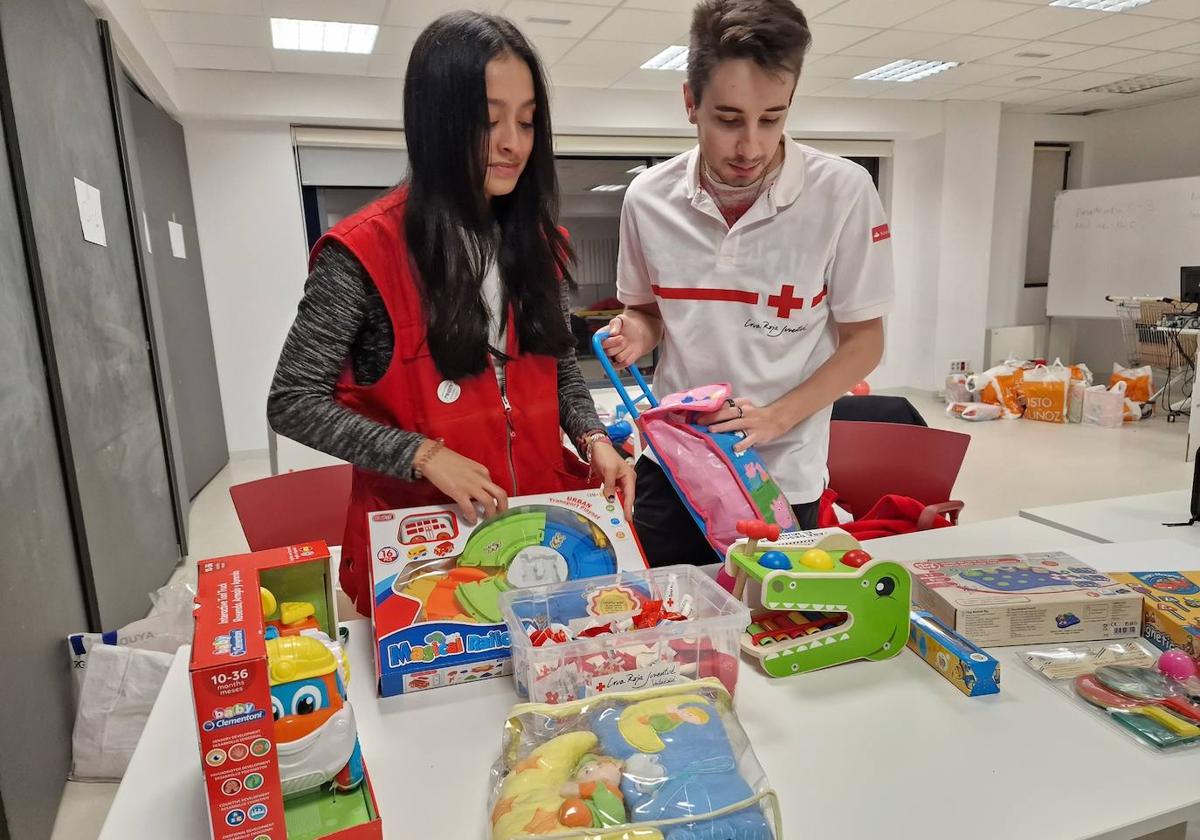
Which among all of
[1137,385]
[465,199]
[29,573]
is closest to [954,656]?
[465,199]

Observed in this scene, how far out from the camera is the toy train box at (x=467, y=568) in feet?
2.87

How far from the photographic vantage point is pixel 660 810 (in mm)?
585

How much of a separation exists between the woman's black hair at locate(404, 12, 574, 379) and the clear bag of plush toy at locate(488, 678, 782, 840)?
20.7 inches

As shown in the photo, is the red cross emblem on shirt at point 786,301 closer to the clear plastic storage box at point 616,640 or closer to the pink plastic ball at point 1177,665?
the clear plastic storage box at point 616,640

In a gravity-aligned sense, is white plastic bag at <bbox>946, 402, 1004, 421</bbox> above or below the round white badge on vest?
below

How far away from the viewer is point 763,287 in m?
1.31

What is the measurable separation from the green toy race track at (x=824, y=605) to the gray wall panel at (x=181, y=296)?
11.3 feet

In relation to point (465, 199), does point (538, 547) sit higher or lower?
lower

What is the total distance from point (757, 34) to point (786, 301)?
1.39 ft

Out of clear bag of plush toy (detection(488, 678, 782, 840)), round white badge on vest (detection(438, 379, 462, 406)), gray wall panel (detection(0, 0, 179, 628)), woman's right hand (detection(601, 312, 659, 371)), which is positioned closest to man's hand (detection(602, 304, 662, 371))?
woman's right hand (detection(601, 312, 659, 371))

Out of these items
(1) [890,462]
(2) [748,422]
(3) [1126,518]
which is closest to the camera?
(2) [748,422]

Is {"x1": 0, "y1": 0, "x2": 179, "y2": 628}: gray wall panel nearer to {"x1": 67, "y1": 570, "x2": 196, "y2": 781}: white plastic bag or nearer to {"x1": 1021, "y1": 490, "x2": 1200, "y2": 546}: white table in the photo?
{"x1": 67, "y1": 570, "x2": 196, "y2": 781}: white plastic bag

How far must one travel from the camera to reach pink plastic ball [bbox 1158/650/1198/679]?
2.86 feet

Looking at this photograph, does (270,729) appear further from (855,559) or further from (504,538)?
(855,559)
